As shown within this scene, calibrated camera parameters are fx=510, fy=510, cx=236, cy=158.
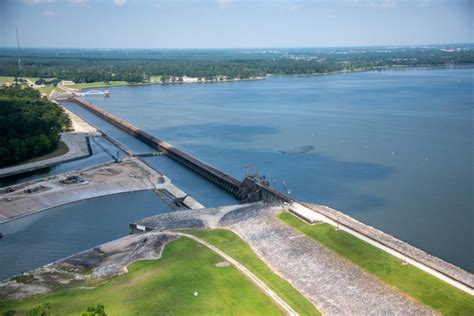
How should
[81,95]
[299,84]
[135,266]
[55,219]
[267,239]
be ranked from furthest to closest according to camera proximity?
1. [299,84]
2. [81,95]
3. [55,219]
4. [267,239]
5. [135,266]

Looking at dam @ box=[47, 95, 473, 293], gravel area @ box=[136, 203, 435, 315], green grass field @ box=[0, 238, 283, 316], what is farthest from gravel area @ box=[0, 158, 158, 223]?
green grass field @ box=[0, 238, 283, 316]

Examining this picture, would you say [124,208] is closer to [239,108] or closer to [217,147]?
[217,147]

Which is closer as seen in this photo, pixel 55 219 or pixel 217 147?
pixel 55 219

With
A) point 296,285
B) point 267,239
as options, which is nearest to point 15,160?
point 267,239

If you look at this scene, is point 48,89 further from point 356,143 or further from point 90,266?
point 90,266

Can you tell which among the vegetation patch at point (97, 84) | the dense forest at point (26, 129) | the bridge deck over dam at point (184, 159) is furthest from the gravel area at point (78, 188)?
the vegetation patch at point (97, 84)

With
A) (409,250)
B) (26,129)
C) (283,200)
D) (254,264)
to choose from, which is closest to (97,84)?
(26,129)

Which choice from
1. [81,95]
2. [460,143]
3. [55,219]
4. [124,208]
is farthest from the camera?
[81,95]
